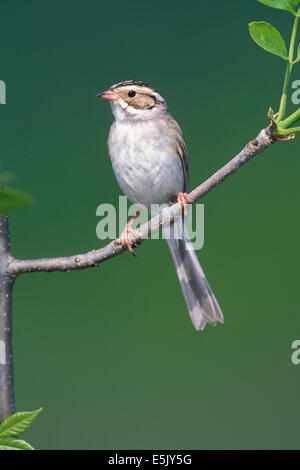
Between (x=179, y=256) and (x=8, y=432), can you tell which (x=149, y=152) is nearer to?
(x=179, y=256)

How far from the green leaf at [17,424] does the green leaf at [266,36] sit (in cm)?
34

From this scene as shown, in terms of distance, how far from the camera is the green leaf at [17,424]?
351mm

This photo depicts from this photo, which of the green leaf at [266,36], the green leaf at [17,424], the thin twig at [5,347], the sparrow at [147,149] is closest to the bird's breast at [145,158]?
the sparrow at [147,149]

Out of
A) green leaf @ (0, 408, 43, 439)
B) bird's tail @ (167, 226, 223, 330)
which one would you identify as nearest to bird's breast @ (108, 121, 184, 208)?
bird's tail @ (167, 226, 223, 330)

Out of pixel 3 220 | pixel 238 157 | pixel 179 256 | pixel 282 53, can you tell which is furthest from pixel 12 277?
pixel 179 256

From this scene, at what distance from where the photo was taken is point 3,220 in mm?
661

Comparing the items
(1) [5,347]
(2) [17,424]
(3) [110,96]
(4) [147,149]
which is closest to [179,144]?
(4) [147,149]

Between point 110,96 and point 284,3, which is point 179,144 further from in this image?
point 284,3

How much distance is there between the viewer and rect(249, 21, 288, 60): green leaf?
0.44 metres

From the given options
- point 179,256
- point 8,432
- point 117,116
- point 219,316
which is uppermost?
point 117,116

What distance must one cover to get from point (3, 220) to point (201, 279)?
106cm

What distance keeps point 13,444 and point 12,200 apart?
8.5 inches

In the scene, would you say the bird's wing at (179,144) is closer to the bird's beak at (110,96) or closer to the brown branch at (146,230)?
the bird's beak at (110,96)

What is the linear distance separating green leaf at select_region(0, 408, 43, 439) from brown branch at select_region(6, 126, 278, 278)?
36 centimetres
